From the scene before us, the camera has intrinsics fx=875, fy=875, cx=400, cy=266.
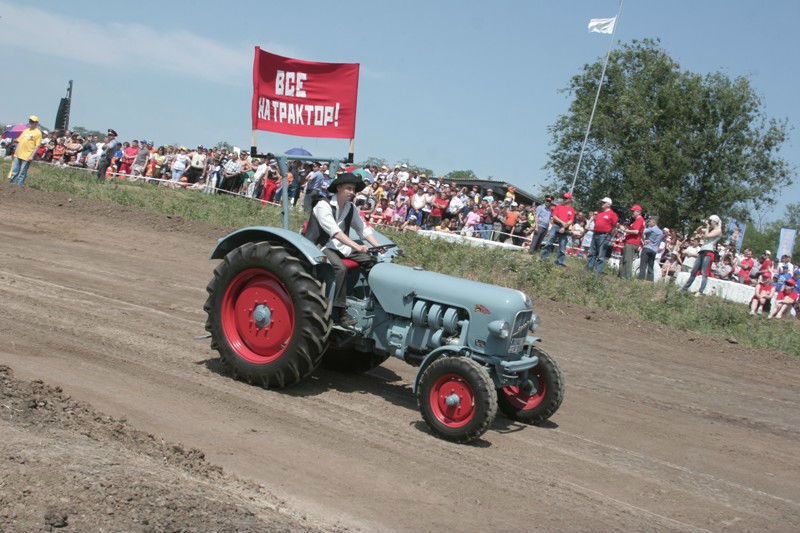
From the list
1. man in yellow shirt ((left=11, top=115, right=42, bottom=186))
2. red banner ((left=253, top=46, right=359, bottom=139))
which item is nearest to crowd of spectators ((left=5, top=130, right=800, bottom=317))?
man in yellow shirt ((left=11, top=115, right=42, bottom=186))

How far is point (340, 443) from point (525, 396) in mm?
1909

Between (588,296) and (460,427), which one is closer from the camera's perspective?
(460,427)

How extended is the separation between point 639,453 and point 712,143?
35.3 m

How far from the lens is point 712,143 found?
130ft

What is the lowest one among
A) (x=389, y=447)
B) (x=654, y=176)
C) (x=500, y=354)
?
(x=389, y=447)

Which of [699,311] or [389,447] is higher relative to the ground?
[699,311]

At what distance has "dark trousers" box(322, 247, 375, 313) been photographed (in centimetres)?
727

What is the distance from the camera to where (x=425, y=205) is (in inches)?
860

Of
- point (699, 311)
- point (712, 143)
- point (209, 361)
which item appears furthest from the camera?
point (712, 143)

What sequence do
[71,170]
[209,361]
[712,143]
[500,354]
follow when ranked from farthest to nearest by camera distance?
[712,143], [71,170], [209,361], [500,354]

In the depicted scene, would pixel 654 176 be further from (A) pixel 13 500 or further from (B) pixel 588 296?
(A) pixel 13 500

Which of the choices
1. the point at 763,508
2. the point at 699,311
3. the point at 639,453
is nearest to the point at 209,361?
the point at 639,453

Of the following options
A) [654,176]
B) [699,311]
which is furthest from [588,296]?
[654,176]

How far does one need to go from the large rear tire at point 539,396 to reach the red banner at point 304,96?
3214mm
